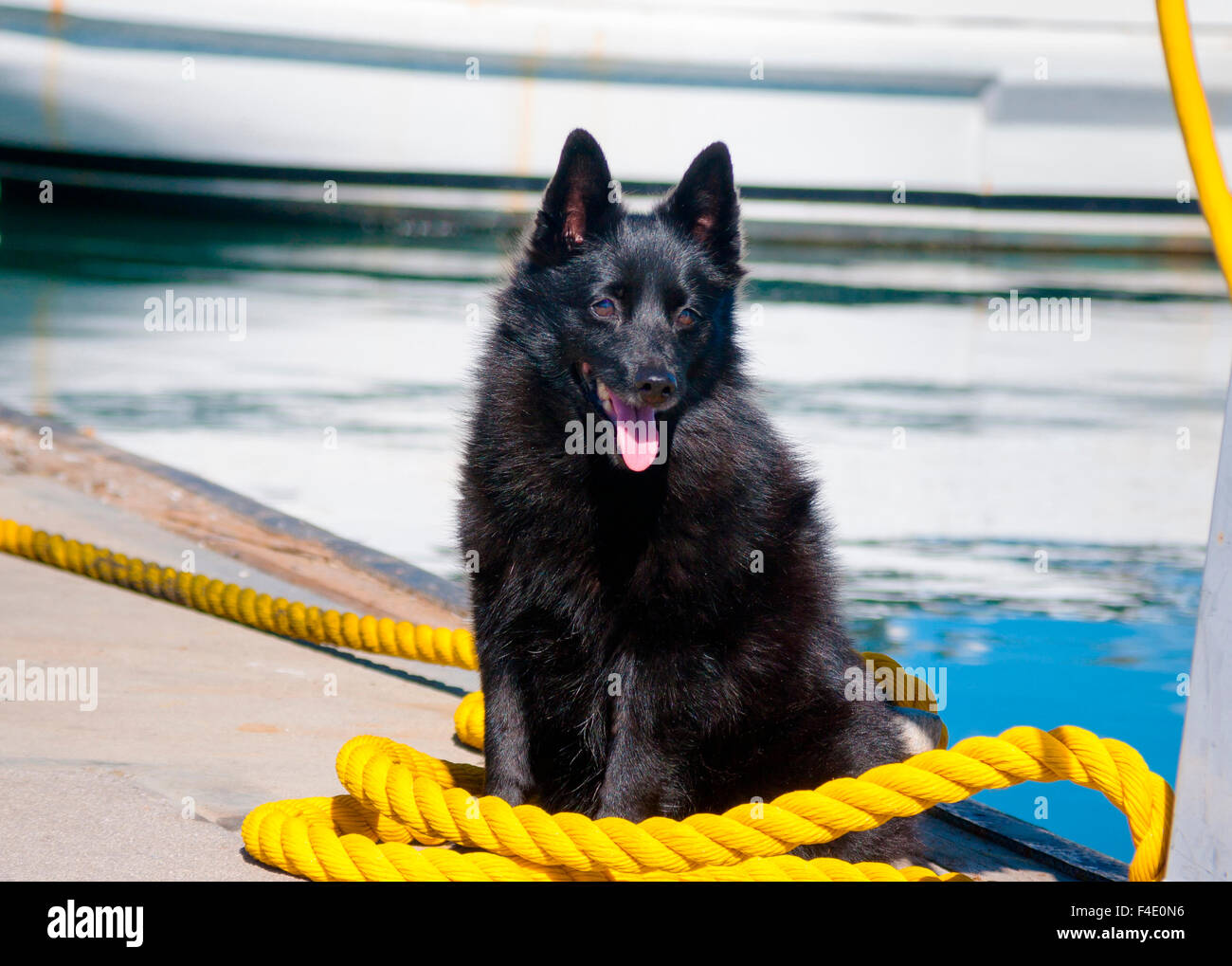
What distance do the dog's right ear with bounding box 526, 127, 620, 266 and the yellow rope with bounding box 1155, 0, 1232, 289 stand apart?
44.8 inches

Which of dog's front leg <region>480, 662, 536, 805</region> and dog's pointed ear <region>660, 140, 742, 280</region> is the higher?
dog's pointed ear <region>660, 140, 742, 280</region>

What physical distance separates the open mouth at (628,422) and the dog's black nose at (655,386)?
0.10 feet

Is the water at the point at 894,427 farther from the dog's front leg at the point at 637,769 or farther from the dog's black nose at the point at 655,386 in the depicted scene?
the dog's front leg at the point at 637,769

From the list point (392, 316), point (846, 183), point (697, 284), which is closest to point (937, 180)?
point (846, 183)

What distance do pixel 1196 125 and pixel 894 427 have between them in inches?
245

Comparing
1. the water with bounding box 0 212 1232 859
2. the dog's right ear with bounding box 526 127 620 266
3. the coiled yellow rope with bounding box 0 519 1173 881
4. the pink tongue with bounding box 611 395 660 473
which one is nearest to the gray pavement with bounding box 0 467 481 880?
the coiled yellow rope with bounding box 0 519 1173 881

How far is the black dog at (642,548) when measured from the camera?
7.63ft

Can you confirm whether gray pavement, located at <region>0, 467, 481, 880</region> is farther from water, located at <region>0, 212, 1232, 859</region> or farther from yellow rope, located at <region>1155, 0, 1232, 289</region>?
yellow rope, located at <region>1155, 0, 1232, 289</region>

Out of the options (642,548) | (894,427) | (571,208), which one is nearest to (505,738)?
(642,548)

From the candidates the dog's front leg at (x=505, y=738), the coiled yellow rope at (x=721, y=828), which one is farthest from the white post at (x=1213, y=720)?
the dog's front leg at (x=505, y=738)

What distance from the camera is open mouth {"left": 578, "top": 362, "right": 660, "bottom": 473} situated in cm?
246

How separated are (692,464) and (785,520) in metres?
0.21

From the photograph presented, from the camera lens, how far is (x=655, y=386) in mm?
2402
